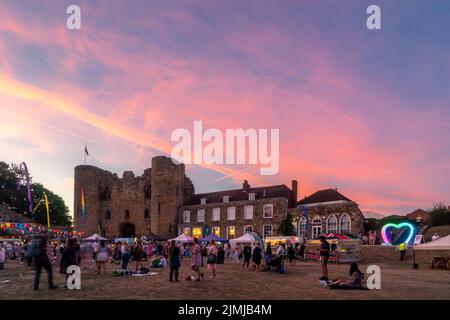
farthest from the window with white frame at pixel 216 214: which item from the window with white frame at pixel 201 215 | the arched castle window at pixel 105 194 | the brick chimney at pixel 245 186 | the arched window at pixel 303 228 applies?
the arched castle window at pixel 105 194

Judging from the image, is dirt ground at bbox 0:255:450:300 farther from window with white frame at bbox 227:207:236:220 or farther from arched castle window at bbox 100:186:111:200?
arched castle window at bbox 100:186:111:200

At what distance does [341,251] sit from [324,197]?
1406cm

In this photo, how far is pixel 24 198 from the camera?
63.5 metres

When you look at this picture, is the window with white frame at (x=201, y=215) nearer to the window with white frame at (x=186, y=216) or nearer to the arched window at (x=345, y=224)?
the window with white frame at (x=186, y=216)

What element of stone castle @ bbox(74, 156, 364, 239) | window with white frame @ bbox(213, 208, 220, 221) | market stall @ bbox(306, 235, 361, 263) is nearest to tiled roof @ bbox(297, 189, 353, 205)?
stone castle @ bbox(74, 156, 364, 239)

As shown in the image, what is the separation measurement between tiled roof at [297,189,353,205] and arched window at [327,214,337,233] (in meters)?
2.53

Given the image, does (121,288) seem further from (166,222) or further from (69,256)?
(166,222)

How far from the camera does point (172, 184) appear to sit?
5272cm

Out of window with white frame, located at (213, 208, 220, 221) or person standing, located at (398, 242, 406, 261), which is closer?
person standing, located at (398, 242, 406, 261)

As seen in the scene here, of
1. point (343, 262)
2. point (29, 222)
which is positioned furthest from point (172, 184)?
point (343, 262)

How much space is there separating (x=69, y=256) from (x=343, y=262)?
60.8 ft

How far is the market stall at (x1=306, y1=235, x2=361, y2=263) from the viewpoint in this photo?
92.0 feet

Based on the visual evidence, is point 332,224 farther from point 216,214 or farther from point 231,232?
point 216,214

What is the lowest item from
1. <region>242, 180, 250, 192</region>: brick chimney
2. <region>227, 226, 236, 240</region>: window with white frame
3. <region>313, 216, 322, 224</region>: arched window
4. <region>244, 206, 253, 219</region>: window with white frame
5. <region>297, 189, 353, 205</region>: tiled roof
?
<region>227, 226, 236, 240</region>: window with white frame
